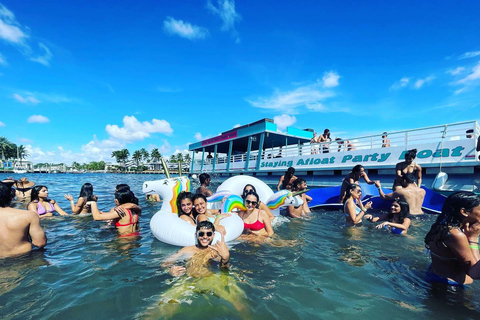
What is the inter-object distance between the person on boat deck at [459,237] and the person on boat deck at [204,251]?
232 cm

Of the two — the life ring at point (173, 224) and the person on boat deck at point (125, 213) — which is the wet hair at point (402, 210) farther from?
the person on boat deck at point (125, 213)

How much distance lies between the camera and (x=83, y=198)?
20.7 feet

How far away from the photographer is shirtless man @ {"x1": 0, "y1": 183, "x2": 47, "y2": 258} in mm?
3053

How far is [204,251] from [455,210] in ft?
9.53

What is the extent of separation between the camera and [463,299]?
7.93ft

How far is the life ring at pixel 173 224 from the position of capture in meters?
3.60

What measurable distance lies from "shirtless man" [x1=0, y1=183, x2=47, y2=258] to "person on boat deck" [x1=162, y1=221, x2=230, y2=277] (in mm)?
1866

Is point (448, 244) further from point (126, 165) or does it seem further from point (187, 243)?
point (126, 165)

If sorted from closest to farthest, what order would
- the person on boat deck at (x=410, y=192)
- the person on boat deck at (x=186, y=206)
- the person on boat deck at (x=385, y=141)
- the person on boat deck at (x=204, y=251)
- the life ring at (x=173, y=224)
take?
the person on boat deck at (x=204, y=251) → the life ring at (x=173, y=224) → the person on boat deck at (x=186, y=206) → the person on boat deck at (x=410, y=192) → the person on boat deck at (x=385, y=141)

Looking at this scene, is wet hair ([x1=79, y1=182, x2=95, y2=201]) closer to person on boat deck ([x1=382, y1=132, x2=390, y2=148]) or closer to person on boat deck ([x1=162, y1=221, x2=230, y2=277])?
person on boat deck ([x1=162, y1=221, x2=230, y2=277])

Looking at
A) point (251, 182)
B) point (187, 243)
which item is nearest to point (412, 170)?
point (251, 182)

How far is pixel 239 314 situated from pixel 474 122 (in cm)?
976

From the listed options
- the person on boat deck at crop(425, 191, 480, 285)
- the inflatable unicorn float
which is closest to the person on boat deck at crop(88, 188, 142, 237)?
the inflatable unicorn float

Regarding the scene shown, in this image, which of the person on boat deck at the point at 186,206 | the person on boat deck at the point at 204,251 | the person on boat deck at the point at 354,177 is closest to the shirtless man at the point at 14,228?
the person on boat deck at the point at 204,251
